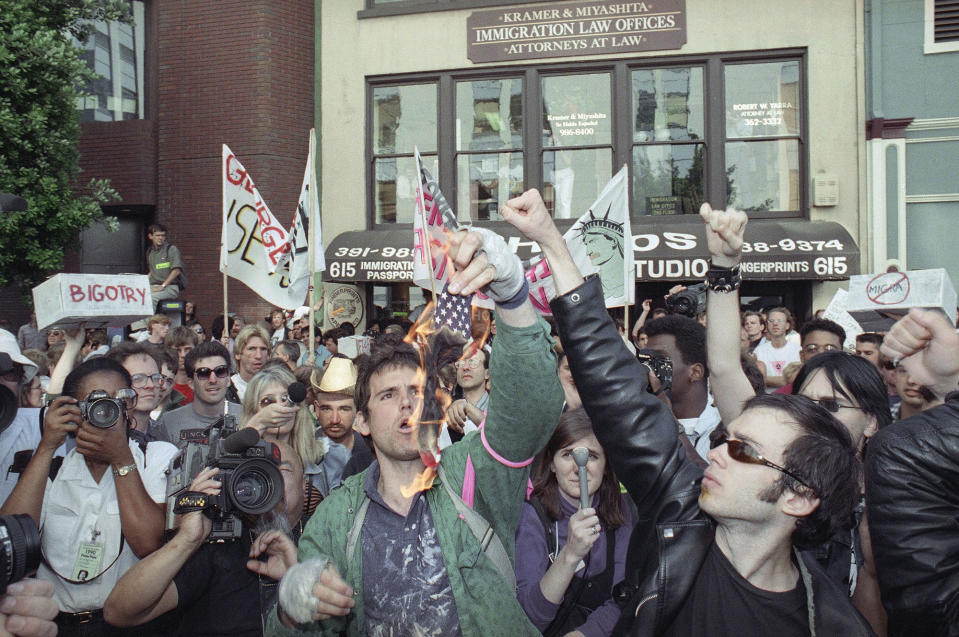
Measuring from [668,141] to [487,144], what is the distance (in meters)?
2.82

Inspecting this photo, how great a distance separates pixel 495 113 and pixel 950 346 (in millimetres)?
10987

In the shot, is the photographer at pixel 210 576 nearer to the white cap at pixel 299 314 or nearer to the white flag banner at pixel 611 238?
the white flag banner at pixel 611 238

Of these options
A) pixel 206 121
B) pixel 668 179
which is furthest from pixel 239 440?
pixel 206 121

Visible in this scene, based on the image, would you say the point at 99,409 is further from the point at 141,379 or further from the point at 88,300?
the point at 88,300

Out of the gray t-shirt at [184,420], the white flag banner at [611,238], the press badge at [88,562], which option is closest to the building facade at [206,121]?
the white flag banner at [611,238]

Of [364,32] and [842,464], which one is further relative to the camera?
[364,32]

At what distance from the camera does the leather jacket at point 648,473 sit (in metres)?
2.05

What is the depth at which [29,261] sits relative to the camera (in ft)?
33.7

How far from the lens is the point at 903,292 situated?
191 inches

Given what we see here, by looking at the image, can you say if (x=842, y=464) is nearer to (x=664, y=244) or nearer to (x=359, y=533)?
(x=359, y=533)

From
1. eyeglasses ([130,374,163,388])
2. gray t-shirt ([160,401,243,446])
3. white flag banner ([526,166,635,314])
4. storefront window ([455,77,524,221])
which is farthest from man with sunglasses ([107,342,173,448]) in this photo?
storefront window ([455,77,524,221])

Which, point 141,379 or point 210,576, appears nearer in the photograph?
point 210,576

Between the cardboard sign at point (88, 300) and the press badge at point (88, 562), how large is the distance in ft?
9.90

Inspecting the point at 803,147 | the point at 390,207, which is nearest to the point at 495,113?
the point at 390,207
